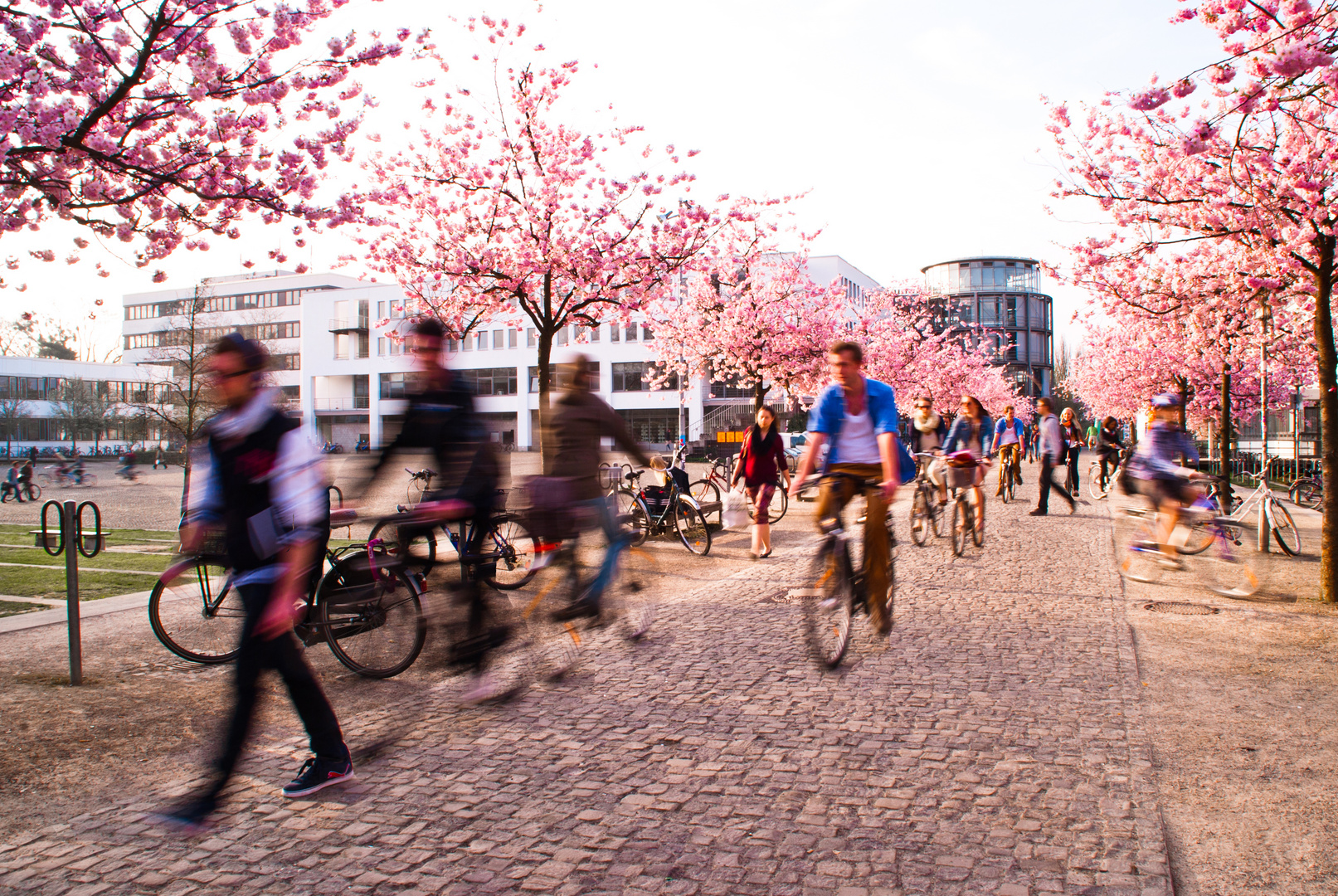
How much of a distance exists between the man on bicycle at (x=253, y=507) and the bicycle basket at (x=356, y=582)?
188 centimetres

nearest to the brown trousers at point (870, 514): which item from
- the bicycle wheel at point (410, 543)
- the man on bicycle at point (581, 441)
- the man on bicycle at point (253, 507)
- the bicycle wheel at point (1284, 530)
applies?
the man on bicycle at point (581, 441)

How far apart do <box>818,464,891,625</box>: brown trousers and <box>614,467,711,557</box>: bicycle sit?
6380 mm

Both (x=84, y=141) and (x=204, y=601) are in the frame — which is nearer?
(x=204, y=601)

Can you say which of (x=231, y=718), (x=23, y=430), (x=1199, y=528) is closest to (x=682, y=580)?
(x=1199, y=528)

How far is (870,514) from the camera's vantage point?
5832 mm

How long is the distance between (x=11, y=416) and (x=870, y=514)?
72.3m

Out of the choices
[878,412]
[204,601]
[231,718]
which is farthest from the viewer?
[204,601]

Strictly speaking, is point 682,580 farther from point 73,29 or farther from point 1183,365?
point 1183,365

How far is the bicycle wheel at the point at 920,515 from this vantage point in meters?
12.4

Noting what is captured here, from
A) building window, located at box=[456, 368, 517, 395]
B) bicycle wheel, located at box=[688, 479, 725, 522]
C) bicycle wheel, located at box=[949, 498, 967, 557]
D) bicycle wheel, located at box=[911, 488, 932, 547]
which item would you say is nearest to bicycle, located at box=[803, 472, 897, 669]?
bicycle wheel, located at box=[949, 498, 967, 557]

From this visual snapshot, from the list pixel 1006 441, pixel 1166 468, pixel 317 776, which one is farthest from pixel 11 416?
pixel 1166 468

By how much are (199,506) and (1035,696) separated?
185 inches

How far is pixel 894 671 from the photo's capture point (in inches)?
242

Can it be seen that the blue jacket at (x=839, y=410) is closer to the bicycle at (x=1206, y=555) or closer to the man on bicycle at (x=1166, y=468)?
the man on bicycle at (x=1166, y=468)
